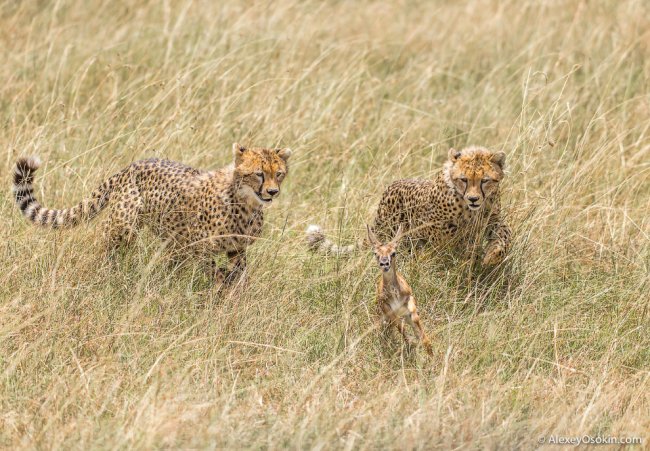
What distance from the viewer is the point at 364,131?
722cm

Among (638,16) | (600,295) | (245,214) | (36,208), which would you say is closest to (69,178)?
(36,208)

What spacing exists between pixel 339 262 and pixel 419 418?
4.48 ft

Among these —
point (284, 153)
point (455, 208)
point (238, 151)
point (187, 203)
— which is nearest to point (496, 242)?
point (455, 208)

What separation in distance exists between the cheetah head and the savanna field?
29 cm

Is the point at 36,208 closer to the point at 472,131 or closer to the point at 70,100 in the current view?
the point at 70,100

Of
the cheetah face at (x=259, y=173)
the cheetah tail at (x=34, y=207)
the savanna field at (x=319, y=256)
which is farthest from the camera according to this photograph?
the cheetah tail at (x=34, y=207)

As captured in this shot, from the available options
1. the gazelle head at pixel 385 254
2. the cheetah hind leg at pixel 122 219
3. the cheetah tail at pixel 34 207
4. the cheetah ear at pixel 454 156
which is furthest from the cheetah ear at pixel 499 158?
the cheetah tail at pixel 34 207

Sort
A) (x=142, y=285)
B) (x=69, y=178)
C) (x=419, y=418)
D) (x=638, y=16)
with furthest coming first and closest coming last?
1. (x=638, y=16)
2. (x=69, y=178)
3. (x=142, y=285)
4. (x=419, y=418)

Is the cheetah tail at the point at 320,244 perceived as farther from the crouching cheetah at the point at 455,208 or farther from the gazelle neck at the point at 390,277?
the gazelle neck at the point at 390,277

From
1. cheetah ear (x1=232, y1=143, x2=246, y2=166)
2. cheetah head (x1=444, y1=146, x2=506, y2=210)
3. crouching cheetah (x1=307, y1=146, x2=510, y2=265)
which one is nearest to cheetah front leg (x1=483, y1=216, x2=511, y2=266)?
crouching cheetah (x1=307, y1=146, x2=510, y2=265)

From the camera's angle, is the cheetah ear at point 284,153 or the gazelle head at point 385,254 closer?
the gazelle head at point 385,254

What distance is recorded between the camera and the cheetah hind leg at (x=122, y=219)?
5.64 m

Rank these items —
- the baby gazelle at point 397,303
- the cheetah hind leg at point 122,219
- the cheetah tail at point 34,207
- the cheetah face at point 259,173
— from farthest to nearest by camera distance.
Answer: the cheetah hind leg at point 122,219 → the cheetah tail at point 34,207 → the cheetah face at point 259,173 → the baby gazelle at point 397,303

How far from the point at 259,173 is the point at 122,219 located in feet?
2.36
